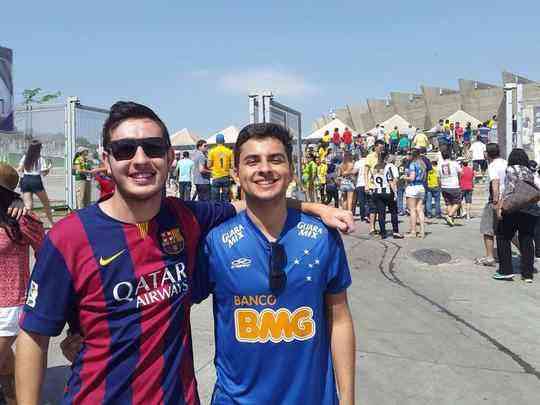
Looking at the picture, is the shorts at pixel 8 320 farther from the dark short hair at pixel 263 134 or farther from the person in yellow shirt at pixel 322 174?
the person in yellow shirt at pixel 322 174

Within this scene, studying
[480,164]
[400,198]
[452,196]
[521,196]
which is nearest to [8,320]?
[521,196]

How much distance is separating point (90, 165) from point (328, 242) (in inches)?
466

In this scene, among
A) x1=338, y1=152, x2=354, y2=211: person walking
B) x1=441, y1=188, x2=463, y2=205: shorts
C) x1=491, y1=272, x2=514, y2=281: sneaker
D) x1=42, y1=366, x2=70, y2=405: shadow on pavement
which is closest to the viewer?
x1=42, y1=366, x2=70, y2=405: shadow on pavement

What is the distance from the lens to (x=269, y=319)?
219 cm

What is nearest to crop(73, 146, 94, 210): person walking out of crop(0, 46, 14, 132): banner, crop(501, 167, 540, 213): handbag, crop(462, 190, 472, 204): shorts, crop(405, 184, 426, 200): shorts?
crop(0, 46, 14, 132): banner

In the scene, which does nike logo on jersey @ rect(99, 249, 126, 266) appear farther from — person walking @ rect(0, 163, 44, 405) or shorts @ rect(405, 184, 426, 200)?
shorts @ rect(405, 184, 426, 200)

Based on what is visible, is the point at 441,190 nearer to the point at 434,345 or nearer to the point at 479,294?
the point at 479,294

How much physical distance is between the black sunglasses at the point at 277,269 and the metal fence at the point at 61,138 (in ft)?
38.8

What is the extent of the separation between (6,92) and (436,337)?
12849 mm

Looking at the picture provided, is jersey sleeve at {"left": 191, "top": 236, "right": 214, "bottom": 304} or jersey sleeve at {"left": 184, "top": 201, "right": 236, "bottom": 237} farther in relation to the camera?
jersey sleeve at {"left": 184, "top": 201, "right": 236, "bottom": 237}

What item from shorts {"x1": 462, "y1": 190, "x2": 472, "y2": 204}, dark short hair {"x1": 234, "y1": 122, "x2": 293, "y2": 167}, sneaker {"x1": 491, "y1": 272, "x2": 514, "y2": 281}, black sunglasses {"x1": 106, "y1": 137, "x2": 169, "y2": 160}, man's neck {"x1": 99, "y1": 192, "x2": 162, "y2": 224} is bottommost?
sneaker {"x1": 491, "y1": 272, "x2": 514, "y2": 281}

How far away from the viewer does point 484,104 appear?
55.0m

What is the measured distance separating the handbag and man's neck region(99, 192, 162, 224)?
646cm

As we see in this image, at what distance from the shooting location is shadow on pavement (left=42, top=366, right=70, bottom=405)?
4.09 metres
